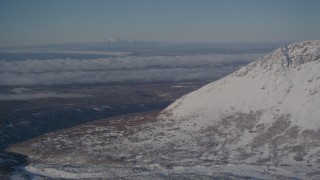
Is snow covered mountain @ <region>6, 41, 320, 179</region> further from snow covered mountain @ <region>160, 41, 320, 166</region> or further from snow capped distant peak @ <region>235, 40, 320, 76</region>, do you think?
snow covered mountain @ <region>160, 41, 320, 166</region>

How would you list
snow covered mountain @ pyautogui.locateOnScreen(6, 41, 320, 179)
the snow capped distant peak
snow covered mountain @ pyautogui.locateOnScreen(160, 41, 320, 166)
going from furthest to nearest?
1. the snow capped distant peak
2. snow covered mountain @ pyautogui.locateOnScreen(160, 41, 320, 166)
3. snow covered mountain @ pyautogui.locateOnScreen(6, 41, 320, 179)

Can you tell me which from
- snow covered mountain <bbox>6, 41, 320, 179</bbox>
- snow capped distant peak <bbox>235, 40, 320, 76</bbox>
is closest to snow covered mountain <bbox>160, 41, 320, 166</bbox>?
snow capped distant peak <bbox>235, 40, 320, 76</bbox>

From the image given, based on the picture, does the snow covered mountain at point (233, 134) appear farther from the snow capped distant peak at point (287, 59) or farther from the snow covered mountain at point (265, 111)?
the snow covered mountain at point (265, 111)

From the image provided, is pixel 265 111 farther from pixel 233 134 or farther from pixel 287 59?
pixel 287 59

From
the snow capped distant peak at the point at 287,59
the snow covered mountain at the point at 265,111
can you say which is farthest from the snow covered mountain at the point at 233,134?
the snow covered mountain at the point at 265,111

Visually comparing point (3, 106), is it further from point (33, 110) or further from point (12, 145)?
point (12, 145)

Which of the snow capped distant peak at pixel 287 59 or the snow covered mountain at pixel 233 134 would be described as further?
the snow capped distant peak at pixel 287 59

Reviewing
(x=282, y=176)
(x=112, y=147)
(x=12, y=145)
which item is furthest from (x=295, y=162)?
(x=12, y=145)
